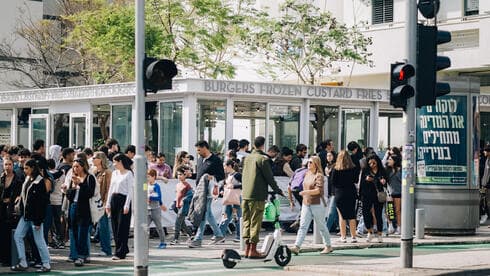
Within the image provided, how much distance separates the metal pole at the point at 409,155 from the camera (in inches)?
585

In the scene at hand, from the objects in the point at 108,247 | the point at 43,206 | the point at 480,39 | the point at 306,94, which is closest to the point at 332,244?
the point at 108,247

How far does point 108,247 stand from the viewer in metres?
18.0

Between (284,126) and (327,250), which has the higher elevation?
(284,126)

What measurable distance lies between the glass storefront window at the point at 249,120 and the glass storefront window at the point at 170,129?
1717 millimetres

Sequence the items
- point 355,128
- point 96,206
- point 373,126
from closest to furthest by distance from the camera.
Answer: point 96,206 < point 373,126 < point 355,128

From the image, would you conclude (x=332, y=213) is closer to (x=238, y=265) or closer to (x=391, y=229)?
(x=391, y=229)

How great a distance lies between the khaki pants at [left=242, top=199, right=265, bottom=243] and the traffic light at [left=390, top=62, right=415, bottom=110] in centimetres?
291

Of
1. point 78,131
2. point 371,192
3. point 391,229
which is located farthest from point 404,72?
point 78,131

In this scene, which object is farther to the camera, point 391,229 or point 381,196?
point 391,229

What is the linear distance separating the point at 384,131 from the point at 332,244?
55.9 ft

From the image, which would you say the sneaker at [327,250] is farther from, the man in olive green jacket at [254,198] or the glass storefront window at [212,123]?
the glass storefront window at [212,123]

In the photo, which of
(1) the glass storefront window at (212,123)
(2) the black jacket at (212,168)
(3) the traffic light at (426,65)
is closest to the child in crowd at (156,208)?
A: (2) the black jacket at (212,168)

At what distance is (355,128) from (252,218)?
14.0 meters

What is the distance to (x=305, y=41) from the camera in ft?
138
